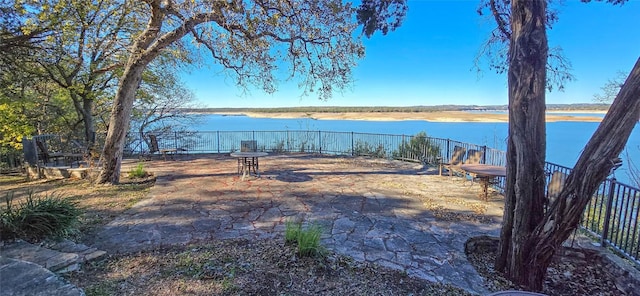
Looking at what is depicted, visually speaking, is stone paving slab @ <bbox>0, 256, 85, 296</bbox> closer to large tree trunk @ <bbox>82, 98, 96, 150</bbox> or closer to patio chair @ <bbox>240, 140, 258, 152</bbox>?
patio chair @ <bbox>240, 140, 258, 152</bbox>

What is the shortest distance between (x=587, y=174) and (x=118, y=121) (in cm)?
752

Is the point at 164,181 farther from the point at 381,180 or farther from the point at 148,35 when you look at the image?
the point at 381,180

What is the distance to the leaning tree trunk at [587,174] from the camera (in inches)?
85.2

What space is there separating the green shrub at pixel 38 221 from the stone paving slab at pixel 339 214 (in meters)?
0.41

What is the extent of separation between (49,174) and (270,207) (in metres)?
6.73

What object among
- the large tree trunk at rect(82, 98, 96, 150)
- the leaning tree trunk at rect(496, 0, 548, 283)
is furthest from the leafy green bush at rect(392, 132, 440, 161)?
the large tree trunk at rect(82, 98, 96, 150)

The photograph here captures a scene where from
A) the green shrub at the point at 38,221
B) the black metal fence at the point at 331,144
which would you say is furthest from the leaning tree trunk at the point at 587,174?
the green shrub at the point at 38,221

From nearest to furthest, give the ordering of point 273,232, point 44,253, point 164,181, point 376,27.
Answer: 1. point 44,253
2. point 273,232
3. point 376,27
4. point 164,181

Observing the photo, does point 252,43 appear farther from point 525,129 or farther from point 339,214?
point 525,129

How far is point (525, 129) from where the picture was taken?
275 cm

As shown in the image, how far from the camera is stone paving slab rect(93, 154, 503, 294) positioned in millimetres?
3291

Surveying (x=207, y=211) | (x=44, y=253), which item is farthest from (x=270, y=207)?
(x=44, y=253)

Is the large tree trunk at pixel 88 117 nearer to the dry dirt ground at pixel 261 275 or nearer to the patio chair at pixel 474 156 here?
the dry dirt ground at pixel 261 275

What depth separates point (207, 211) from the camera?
4.71 metres
